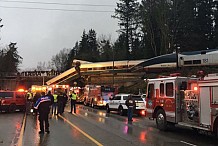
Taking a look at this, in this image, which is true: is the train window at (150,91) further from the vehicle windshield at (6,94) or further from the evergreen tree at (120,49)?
the evergreen tree at (120,49)

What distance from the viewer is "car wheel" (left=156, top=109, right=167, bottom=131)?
1612cm

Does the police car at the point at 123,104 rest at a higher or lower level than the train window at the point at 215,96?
lower

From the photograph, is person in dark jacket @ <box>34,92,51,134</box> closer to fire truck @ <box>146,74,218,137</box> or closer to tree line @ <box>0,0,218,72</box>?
fire truck @ <box>146,74,218,137</box>

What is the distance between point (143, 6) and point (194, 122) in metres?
64.9

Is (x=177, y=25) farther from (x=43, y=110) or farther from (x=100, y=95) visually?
(x=43, y=110)

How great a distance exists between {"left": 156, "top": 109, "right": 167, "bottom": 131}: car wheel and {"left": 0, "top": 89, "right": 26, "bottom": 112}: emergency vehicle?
15.3 meters

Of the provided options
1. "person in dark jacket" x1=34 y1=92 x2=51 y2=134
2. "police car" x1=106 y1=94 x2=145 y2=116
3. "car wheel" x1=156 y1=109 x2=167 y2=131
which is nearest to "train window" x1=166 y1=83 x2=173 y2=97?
"car wheel" x1=156 y1=109 x2=167 y2=131

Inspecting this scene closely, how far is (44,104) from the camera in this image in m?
14.7

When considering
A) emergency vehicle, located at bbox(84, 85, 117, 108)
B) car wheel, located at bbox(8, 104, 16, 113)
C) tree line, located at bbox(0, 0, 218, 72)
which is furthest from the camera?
tree line, located at bbox(0, 0, 218, 72)

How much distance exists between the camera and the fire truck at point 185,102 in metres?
12.4

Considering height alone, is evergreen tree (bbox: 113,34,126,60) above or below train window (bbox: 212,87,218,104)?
above

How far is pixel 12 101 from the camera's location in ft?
92.5

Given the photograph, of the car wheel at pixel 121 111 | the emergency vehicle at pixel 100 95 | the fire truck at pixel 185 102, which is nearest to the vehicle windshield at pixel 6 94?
the car wheel at pixel 121 111

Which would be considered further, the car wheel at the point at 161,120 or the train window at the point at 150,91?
the train window at the point at 150,91
